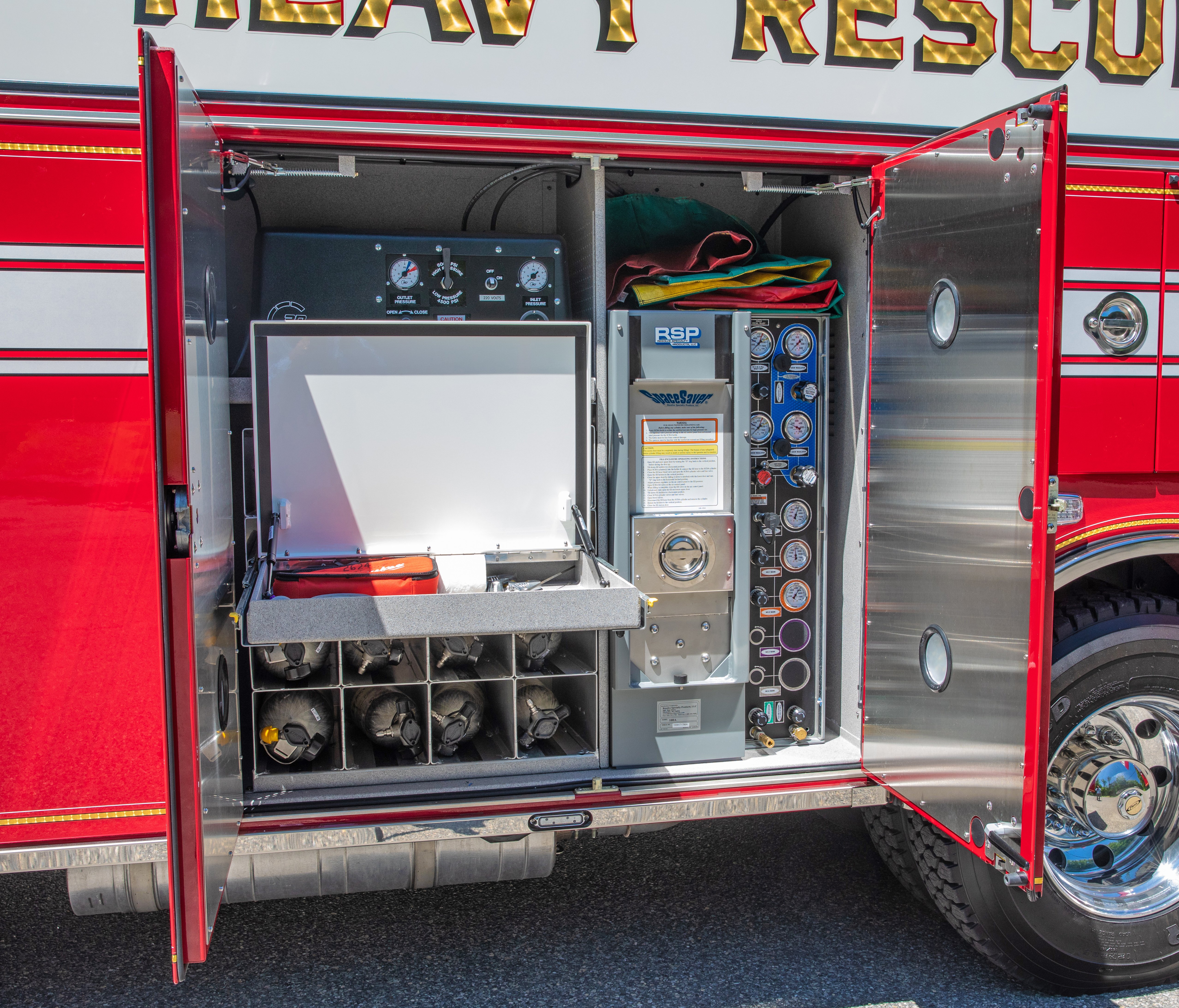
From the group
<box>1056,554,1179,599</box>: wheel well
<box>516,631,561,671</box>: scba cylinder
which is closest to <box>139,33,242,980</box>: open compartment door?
<box>516,631,561,671</box>: scba cylinder

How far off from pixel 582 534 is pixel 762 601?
0.77 meters

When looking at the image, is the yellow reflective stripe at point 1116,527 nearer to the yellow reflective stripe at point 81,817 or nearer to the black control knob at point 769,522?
A: the black control knob at point 769,522

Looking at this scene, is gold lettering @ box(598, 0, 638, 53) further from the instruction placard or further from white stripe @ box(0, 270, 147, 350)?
white stripe @ box(0, 270, 147, 350)

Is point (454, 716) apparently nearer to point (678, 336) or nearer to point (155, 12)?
point (678, 336)

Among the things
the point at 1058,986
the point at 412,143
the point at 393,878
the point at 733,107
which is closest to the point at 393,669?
the point at 393,878

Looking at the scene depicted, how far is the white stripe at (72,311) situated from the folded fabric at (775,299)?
4.97ft

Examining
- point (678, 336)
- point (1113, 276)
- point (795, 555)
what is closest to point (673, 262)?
point (678, 336)

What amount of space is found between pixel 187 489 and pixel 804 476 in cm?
195

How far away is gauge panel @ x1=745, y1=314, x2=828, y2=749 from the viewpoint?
3193 millimetres

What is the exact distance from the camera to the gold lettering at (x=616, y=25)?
2559 mm

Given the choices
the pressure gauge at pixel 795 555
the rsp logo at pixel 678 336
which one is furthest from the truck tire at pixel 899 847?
the rsp logo at pixel 678 336

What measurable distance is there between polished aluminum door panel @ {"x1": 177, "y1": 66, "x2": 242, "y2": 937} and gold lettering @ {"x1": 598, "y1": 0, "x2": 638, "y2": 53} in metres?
1.01

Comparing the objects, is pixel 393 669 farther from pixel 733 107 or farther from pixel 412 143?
pixel 733 107

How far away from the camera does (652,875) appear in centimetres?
346
